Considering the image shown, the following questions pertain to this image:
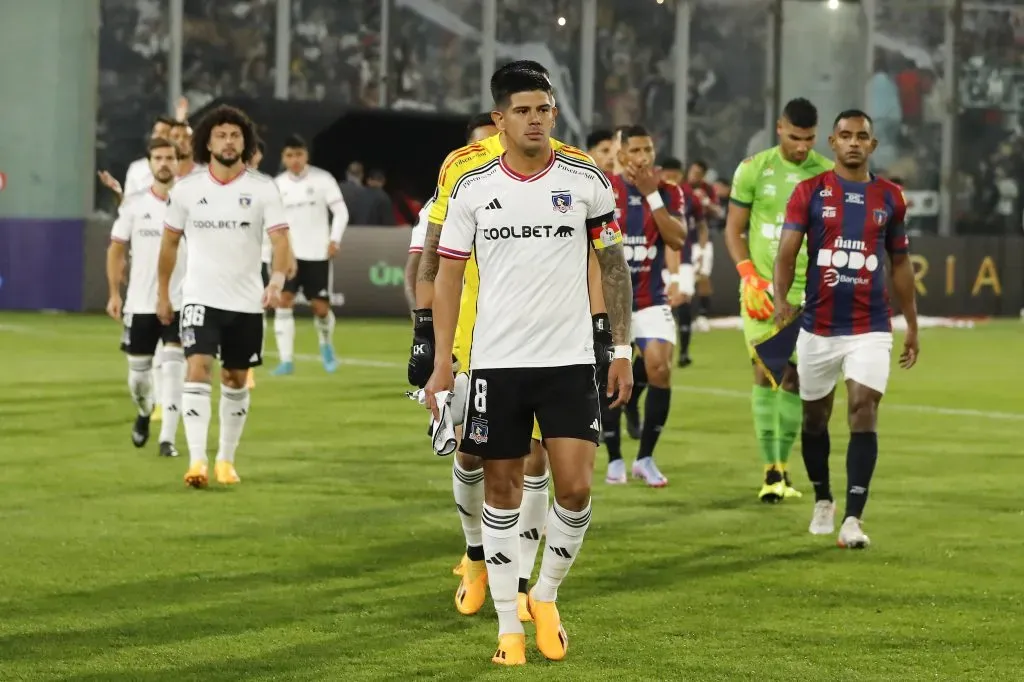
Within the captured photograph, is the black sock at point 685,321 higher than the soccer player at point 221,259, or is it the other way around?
the soccer player at point 221,259

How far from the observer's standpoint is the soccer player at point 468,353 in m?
6.38

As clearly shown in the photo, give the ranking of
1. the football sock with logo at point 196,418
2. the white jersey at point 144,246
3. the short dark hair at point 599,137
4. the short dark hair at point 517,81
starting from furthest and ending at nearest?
1. the white jersey at point 144,246
2. the short dark hair at point 599,137
3. the football sock with logo at point 196,418
4. the short dark hair at point 517,81

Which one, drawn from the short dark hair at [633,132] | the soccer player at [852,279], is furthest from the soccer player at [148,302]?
the soccer player at [852,279]

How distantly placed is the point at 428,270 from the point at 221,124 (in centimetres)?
411

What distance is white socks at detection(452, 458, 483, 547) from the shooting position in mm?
7250

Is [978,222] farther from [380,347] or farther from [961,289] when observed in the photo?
[380,347]

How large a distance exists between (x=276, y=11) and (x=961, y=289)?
12.5 meters

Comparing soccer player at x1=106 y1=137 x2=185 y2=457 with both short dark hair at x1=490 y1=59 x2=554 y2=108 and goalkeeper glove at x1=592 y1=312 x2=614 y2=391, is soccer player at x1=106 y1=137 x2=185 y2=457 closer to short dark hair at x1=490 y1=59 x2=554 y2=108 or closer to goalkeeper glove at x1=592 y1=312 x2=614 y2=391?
goalkeeper glove at x1=592 y1=312 x2=614 y2=391

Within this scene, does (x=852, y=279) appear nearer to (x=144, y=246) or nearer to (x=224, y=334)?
(x=224, y=334)

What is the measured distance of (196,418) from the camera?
10.6 metres

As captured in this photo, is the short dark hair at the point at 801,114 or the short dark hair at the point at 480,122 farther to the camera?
the short dark hair at the point at 801,114

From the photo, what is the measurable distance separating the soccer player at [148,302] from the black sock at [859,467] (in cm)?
495

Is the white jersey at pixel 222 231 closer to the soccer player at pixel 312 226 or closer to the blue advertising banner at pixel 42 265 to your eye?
the soccer player at pixel 312 226

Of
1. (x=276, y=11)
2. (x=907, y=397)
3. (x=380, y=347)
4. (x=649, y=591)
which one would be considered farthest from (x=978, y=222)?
(x=649, y=591)
